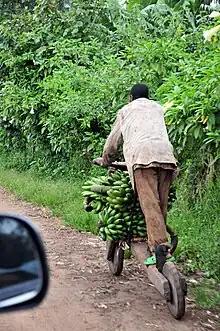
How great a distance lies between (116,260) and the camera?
19.8 feet

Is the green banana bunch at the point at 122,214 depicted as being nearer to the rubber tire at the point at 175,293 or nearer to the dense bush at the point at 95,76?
the rubber tire at the point at 175,293

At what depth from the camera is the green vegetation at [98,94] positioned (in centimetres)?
707

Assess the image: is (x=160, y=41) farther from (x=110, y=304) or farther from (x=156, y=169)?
(x=110, y=304)

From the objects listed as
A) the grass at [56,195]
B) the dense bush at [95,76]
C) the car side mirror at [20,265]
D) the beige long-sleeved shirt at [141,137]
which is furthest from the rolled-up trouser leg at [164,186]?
the grass at [56,195]

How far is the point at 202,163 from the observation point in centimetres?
796

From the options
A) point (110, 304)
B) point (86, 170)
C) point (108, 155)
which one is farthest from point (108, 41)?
point (110, 304)

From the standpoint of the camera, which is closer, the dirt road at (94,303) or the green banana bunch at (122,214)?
the dirt road at (94,303)

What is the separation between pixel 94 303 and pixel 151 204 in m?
1.10

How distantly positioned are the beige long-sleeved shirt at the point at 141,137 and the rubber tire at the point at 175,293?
92 centimetres

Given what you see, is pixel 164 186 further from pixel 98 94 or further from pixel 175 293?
pixel 98 94

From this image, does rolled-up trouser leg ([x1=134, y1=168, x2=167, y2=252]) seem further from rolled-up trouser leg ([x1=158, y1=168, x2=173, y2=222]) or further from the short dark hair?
the short dark hair

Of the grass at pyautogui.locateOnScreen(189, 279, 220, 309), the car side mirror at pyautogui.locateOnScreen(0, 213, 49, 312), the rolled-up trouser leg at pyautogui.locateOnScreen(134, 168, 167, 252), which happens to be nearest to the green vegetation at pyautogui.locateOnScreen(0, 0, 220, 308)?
the grass at pyautogui.locateOnScreen(189, 279, 220, 309)

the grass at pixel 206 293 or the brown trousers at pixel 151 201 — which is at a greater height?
the brown trousers at pixel 151 201

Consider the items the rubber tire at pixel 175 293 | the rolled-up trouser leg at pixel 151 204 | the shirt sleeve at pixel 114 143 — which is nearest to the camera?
the rubber tire at pixel 175 293
